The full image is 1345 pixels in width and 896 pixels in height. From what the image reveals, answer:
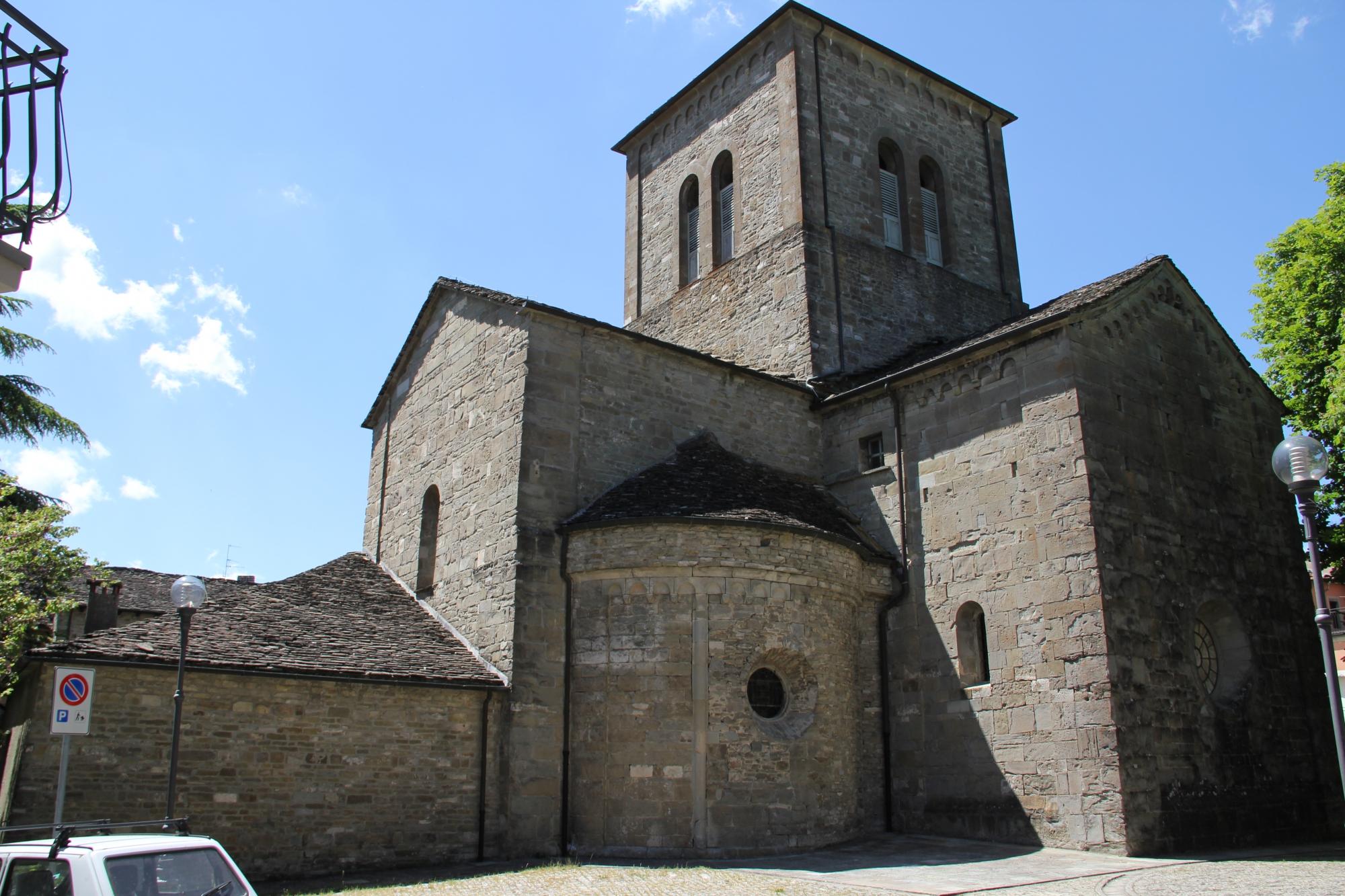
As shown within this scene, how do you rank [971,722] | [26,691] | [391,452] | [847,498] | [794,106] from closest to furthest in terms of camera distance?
[26,691] < [971,722] < [847,498] < [391,452] < [794,106]

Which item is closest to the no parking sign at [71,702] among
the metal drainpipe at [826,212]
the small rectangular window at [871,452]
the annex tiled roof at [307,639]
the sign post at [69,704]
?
the sign post at [69,704]

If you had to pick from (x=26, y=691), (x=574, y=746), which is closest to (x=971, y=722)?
(x=574, y=746)

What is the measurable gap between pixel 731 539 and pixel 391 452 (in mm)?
8599

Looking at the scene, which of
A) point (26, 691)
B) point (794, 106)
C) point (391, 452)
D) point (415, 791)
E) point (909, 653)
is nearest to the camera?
point (26, 691)

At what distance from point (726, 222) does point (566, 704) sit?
13.2 metres

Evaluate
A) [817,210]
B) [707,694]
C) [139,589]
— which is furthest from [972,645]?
[139,589]

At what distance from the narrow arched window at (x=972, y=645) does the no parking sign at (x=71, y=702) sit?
36.9 feet

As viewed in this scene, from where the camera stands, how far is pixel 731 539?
47.5 feet

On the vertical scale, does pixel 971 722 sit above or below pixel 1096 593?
below

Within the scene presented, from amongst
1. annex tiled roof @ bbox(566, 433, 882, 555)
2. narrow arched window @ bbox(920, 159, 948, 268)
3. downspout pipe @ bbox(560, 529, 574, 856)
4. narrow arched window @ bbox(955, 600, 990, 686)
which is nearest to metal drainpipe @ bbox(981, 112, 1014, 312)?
narrow arched window @ bbox(920, 159, 948, 268)

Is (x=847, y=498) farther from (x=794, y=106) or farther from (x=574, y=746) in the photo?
(x=794, y=106)

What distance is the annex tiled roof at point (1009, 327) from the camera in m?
15.6

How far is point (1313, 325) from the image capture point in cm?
1967

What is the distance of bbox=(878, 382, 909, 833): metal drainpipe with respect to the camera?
1577 centimetres
